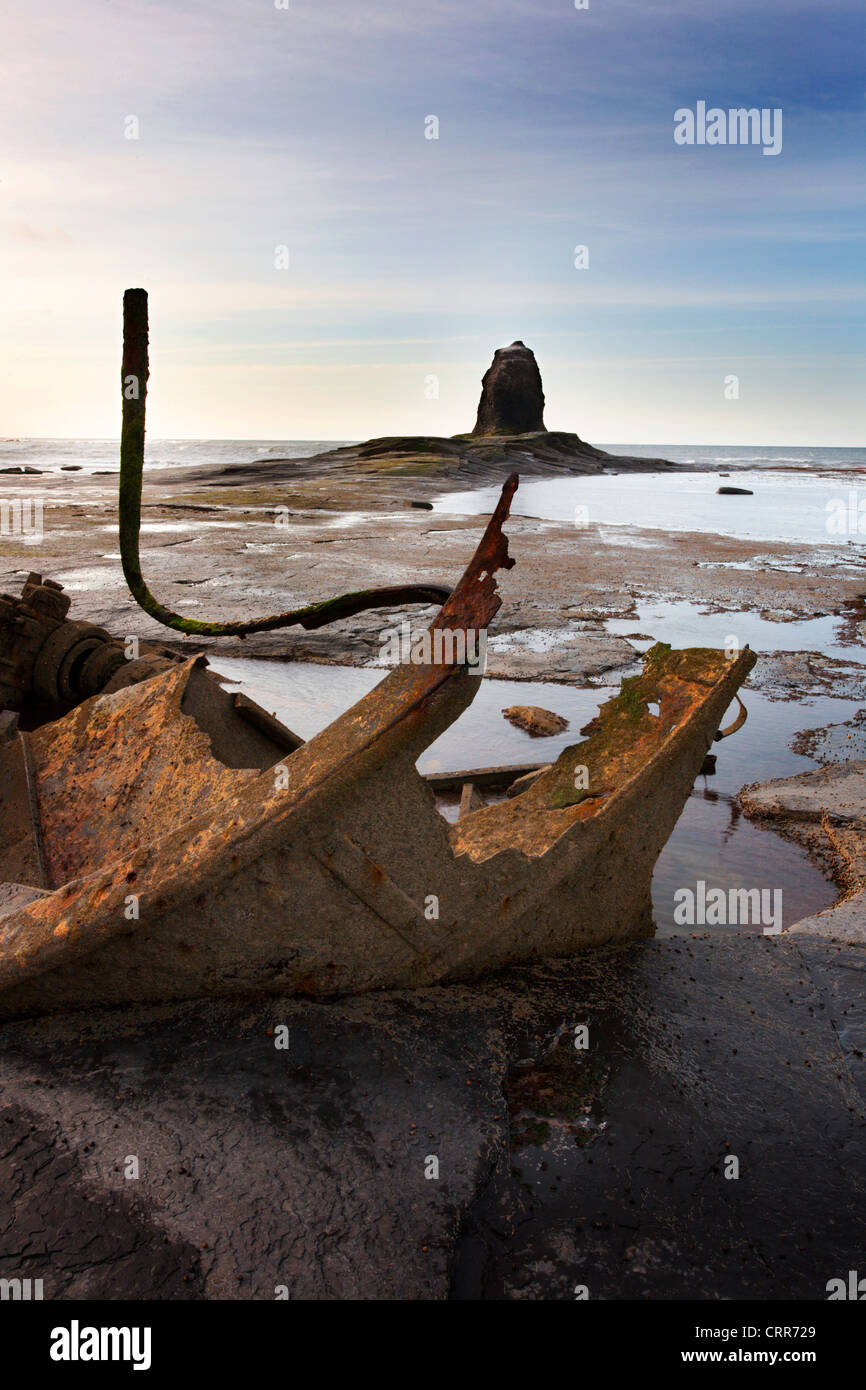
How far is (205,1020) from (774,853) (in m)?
3.19

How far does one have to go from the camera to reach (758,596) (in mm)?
12148

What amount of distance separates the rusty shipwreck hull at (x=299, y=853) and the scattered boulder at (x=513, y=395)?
65.1 metres

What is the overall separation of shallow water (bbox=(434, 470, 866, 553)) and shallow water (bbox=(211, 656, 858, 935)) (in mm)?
12686

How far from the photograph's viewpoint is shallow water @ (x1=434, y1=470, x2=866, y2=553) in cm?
2153

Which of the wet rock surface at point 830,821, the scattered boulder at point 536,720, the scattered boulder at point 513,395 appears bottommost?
the wet rock surface at point 830,821

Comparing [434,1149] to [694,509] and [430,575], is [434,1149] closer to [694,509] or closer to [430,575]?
[430,575]

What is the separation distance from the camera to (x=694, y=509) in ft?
95.0

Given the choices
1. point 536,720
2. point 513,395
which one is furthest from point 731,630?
point 513,395

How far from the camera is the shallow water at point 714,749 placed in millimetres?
4414

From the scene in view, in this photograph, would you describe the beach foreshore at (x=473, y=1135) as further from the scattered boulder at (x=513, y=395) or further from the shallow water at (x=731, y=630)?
the scattered boulder at (x=513, y=395)

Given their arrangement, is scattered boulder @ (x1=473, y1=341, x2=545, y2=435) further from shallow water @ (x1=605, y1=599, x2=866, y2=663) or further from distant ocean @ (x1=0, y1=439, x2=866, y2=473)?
shallow water @ (x1=605, y1=599, x2=866, y2=663)

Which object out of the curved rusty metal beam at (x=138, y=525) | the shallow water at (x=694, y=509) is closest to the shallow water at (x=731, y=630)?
the curved rusty metal beam at (x=138, y=525)

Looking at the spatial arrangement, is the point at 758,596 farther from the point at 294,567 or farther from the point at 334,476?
the point at 334,476

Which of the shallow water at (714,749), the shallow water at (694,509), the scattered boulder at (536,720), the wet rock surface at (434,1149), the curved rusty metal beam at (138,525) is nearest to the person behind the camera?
the wet rock surface at (434,1149)
